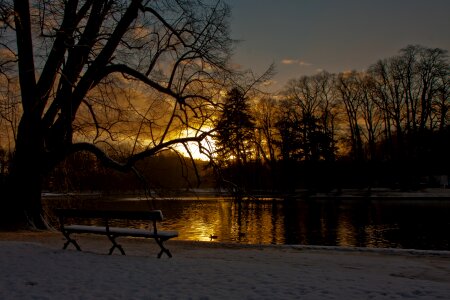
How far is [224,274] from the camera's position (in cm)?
696

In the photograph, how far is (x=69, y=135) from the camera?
1478 cm

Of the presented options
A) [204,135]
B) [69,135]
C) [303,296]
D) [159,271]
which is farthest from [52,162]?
[303,296]

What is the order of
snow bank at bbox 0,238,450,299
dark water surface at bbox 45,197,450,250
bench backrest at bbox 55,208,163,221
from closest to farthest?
snow bank at bbox 0,238,450,299, bench backrest at bbox 55,208,163,221, dark water surface at bbox 45,197,450,250

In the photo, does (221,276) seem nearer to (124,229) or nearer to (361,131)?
(124,229)

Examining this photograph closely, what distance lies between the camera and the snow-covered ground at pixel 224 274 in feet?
18.8

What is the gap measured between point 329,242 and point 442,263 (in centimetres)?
751

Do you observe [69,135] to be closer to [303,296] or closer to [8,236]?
[8,236]

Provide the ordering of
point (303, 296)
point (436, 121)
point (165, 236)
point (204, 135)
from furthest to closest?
point (436, 121) → point (204, 135) → point (165, 236) → point (303, 296)

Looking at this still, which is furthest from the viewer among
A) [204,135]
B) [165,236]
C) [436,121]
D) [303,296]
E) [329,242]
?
[436,121]

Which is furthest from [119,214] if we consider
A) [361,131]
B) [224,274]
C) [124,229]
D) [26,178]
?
[361,131]

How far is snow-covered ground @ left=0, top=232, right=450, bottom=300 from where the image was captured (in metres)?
5.74

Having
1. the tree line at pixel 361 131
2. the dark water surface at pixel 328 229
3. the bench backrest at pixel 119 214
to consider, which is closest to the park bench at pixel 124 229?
the bench backrest at pixel 119 214

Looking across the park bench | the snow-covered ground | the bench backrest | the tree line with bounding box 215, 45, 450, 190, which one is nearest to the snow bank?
the snow-covered ground

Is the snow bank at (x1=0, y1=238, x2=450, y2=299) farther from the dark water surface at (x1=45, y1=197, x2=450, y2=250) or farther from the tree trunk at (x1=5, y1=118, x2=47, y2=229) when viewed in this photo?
the dark water surface at (x1=45, y1=197, x2=450, y2=250)
